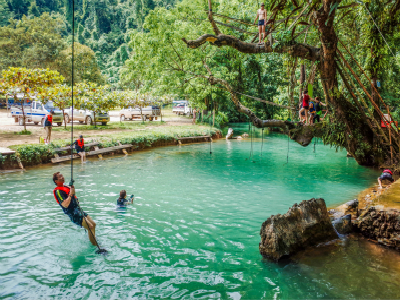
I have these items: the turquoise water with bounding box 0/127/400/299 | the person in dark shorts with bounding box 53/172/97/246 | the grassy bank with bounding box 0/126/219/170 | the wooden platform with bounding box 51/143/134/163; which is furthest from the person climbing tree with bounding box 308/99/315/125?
the grassy bank with bounding box 0/126/219/170

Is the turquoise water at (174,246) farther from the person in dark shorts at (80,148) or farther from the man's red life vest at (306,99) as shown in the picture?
the man's red life vest at (306,99)

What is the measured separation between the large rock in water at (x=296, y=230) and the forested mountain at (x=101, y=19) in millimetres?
66691

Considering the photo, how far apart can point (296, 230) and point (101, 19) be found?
91919 millimetres

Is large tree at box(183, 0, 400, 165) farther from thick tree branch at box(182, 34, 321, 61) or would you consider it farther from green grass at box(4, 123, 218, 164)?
green grass at box(4, 123, 218, 164)

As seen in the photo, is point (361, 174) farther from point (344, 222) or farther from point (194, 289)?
point (194, 289)

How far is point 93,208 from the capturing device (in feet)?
34.2

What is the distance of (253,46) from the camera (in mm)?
13539

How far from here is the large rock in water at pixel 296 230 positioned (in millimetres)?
7000

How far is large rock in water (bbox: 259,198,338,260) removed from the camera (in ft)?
23.0

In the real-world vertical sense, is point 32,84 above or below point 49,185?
above

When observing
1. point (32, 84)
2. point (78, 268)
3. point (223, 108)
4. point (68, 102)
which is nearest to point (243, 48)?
point (78, 268)

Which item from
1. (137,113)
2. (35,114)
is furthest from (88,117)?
(137,113)

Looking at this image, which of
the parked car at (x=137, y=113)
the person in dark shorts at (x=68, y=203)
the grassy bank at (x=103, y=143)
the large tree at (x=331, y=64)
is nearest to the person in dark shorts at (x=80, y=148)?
the grassy bank at (x=103, y=143)

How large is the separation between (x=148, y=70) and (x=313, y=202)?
2601 centimetres
